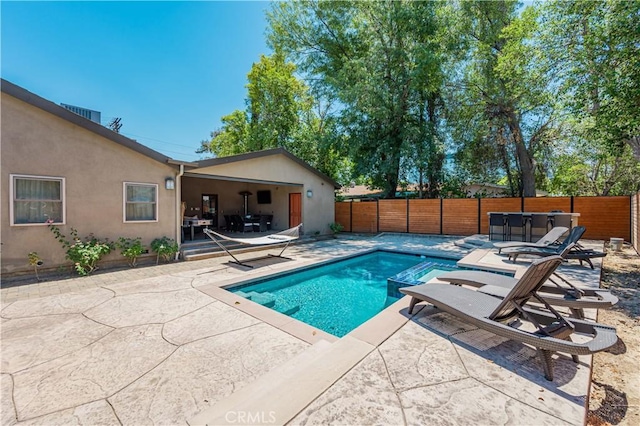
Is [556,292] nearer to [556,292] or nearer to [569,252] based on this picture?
[556,292]

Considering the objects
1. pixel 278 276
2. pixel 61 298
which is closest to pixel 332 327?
pixel 278 276

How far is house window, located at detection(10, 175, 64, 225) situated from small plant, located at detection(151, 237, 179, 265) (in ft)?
7.07

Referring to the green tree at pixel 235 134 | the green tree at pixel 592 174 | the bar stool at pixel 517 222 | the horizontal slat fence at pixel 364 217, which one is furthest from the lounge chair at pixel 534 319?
the green tree at pixel 235 134

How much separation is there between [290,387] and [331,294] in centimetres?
407

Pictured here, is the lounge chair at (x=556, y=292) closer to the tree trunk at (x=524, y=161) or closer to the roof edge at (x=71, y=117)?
the roof edge at (x=71, y=117)

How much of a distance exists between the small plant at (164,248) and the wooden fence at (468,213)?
34.4 feet

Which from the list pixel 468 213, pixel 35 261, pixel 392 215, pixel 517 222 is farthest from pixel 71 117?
pixel 468 213

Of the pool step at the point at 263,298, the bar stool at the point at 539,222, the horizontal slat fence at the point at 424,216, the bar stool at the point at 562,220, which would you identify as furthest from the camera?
the horizontal slat fence at the point at 424,216

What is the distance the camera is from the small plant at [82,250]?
259 inches

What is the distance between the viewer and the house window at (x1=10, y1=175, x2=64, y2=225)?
6172mm

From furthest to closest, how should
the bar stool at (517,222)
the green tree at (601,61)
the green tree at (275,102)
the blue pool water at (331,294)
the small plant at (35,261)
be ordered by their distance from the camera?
the green tree at (275,102)
the bar stool at (517,222)
the small plant at (35,261)
the green tree at (601,61)
the blue pool water at (331,294)

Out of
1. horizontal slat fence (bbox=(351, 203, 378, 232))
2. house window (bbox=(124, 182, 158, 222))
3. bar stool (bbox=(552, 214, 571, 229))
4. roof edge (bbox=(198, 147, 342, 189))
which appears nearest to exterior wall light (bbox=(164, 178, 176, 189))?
house window (bbox=(124, 182, 158, 222))

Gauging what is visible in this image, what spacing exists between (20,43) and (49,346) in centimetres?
981

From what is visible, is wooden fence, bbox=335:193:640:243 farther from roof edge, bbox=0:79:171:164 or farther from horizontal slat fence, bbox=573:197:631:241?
roof edge, bbox=0:79:171:164
